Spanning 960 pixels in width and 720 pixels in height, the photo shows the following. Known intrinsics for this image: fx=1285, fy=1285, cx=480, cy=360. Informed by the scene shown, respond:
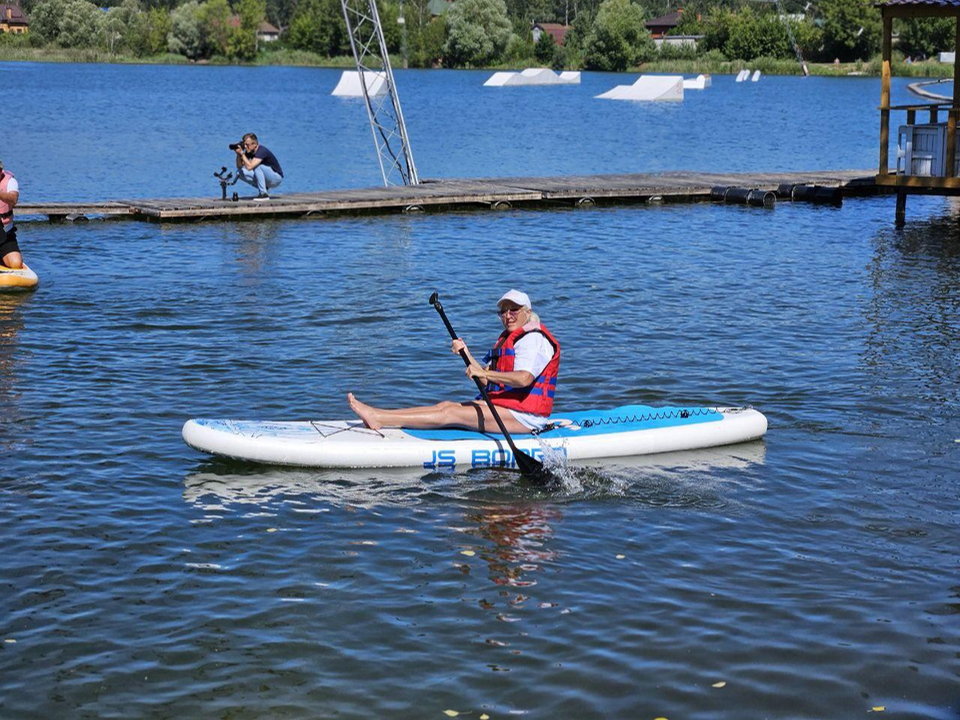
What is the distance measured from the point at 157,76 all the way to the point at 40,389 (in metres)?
94.7

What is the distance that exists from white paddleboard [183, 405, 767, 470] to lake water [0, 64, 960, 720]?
0.17 metres

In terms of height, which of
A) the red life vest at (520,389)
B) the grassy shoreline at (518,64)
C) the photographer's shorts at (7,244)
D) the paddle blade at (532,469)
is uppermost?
the grassy shoreline at (518,64)

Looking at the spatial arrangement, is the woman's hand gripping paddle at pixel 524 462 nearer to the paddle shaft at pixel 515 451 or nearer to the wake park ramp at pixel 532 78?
the paddle shaft at pixel 515 451

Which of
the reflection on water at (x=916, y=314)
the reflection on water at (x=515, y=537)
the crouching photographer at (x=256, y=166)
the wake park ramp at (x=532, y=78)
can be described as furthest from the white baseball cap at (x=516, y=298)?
the wake park ramp at (x=532, y=78)

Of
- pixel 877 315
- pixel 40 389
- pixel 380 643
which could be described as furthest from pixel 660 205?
pixel 380 643

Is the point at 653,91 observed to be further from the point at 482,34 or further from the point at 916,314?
the point at 916,314

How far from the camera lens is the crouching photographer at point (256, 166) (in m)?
25.2

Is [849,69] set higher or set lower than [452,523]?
higher

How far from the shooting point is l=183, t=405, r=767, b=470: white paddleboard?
35.0 ft

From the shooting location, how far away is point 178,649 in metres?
7.63

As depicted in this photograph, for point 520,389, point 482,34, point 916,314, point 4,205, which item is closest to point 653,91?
point 482,34

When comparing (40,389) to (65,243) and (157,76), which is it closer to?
(65,243)

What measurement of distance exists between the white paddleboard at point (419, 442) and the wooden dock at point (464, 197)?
588 inches

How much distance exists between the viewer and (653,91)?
294 feet
